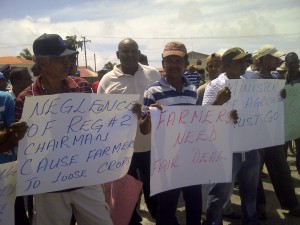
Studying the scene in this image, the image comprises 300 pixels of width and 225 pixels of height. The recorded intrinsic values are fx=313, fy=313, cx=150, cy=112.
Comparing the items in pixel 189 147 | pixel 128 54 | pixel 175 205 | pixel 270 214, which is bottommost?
pixel 270 214

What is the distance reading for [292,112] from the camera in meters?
3.96

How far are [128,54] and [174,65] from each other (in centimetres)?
87

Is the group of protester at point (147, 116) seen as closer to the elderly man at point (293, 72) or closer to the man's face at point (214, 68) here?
the man's face at point (214, 68)

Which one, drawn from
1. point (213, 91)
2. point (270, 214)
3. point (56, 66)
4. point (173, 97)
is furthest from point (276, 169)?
point (56, 66)

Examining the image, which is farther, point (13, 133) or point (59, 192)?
point (59, 192)

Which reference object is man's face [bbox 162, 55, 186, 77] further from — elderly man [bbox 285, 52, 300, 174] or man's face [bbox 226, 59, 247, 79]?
elderly man [bbox 285, 52, 300, 174]

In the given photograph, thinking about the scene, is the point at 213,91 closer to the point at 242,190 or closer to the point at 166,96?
the point at 166,96

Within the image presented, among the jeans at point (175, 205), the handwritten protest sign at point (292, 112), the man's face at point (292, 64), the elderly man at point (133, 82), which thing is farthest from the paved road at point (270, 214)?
the man's face at point (292, 64)

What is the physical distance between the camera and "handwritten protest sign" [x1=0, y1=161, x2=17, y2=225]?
84.5 inches

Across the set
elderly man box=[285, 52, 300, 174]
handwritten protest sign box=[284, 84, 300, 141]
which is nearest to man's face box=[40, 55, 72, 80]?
handwritten protest sign box=[284, 84, 300, 141]

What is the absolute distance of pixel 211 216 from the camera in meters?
2.99

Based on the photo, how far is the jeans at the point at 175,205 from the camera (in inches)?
106

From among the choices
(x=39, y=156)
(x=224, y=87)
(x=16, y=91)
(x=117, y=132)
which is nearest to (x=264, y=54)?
(x=224, y=87)

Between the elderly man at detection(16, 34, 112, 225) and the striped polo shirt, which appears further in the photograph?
the striped polo shirt
